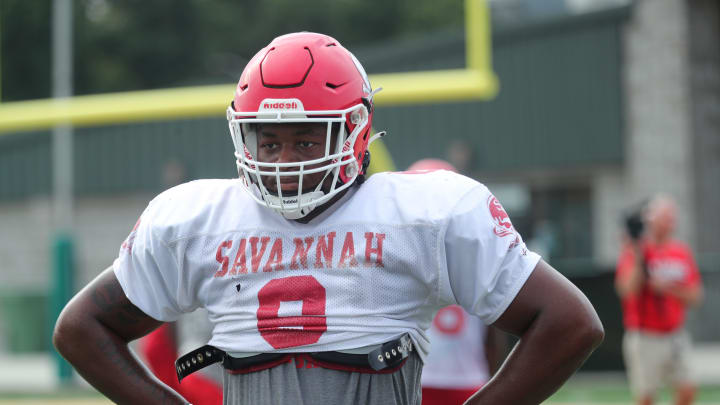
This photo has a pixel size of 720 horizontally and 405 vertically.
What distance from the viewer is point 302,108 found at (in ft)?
6.62

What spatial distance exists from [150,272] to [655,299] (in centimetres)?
562

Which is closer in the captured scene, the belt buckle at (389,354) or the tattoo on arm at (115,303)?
the belt buckle at (389,354)

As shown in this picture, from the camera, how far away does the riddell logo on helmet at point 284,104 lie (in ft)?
6.61

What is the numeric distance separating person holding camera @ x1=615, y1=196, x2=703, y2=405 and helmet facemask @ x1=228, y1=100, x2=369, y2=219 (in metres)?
5.34

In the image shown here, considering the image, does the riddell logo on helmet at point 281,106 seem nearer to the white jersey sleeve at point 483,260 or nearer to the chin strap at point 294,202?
the chin strap at point 294,202

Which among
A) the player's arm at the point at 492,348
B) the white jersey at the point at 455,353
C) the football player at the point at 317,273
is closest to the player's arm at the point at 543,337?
the football player at the point at 317,273

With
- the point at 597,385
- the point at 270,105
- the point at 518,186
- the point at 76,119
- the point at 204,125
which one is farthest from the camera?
the point at 518,186

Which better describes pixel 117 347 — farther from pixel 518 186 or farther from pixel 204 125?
pixel 518 186

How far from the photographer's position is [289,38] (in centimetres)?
213

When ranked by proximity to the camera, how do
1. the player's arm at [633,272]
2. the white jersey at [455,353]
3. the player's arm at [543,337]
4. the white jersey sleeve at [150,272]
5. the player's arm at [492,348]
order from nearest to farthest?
the player's arm at [543,337] → the white jersey sleeve at [150,272] → the white jersey at [455,353] → the player's arm at [492,348] → the player's arm at [633,272]

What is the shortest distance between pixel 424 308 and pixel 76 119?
23.7 ft

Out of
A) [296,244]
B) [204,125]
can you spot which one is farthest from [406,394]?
[204,125]

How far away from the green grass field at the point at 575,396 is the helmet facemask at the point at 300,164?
6.66 metres

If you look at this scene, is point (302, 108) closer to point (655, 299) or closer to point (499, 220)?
point (499, 220)
